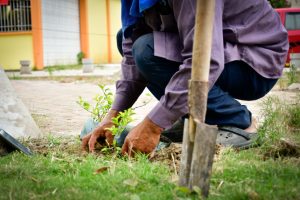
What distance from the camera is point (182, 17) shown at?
2189mm

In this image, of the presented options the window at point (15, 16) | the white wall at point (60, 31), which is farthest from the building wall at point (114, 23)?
the window at point (15, 16)

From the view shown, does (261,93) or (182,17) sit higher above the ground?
(182,17)

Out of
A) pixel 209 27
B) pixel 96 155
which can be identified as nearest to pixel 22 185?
pixel 96 155

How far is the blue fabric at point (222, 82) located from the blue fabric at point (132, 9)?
0.12m

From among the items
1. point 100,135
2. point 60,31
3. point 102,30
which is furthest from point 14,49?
point 100,135

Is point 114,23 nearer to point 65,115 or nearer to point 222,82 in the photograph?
point 65,115

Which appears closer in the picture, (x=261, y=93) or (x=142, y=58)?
(x=142, y=58)

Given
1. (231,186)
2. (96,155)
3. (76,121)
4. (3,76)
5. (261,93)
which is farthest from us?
(76,121)

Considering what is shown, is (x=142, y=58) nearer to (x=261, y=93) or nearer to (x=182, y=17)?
(x=182, y=17)

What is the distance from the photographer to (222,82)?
269 cm

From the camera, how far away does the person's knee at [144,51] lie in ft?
8.16

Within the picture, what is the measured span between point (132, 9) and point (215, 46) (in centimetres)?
53

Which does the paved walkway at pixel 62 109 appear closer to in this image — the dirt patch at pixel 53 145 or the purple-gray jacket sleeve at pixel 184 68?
the dirt patch at pixel 53 145

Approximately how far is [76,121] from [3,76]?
960 millimetres
